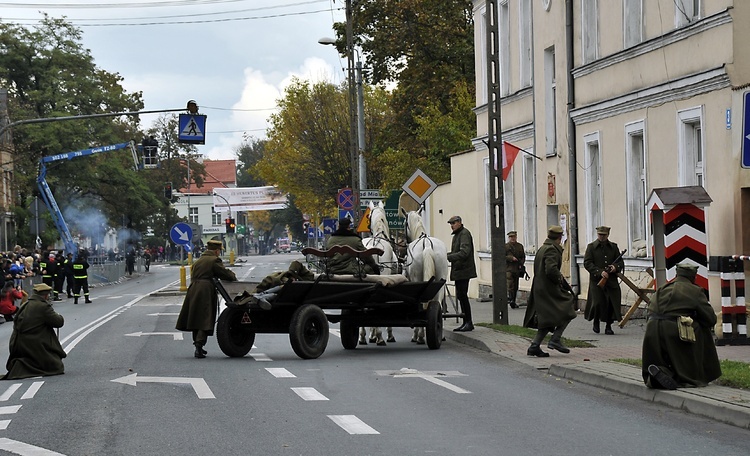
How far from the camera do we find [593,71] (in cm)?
2525

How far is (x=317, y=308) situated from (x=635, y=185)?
29.4ft

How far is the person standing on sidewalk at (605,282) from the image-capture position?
2030cm

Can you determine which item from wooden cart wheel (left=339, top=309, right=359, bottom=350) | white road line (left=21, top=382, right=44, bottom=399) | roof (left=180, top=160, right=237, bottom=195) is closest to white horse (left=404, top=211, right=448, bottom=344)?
wooden cart wheel (left=339, top=309, right=359, bottom=350)

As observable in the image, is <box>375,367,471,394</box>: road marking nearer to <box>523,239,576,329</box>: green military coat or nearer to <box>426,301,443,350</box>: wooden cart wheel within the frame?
<box>523,239,576,329</box>: green military coat

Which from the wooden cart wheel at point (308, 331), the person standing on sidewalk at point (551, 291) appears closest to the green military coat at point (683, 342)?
the person standing on sidewalk at point (551, 291)

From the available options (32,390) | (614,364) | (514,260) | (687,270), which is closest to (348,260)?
(614,364)

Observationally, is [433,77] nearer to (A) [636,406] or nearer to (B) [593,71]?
(B) [593,71]

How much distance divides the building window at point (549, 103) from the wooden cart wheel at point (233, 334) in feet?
42.3

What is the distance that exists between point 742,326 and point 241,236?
12784cm

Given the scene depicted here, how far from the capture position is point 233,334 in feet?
57.2

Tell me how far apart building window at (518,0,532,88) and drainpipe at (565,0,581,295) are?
13.0 feet

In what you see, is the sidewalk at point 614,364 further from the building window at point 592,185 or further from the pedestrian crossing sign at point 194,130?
the pedestrian crossing sign at point 194,130

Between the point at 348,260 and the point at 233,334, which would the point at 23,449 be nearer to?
the point at 233,334

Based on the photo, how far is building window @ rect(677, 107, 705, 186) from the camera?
20.3 meters
